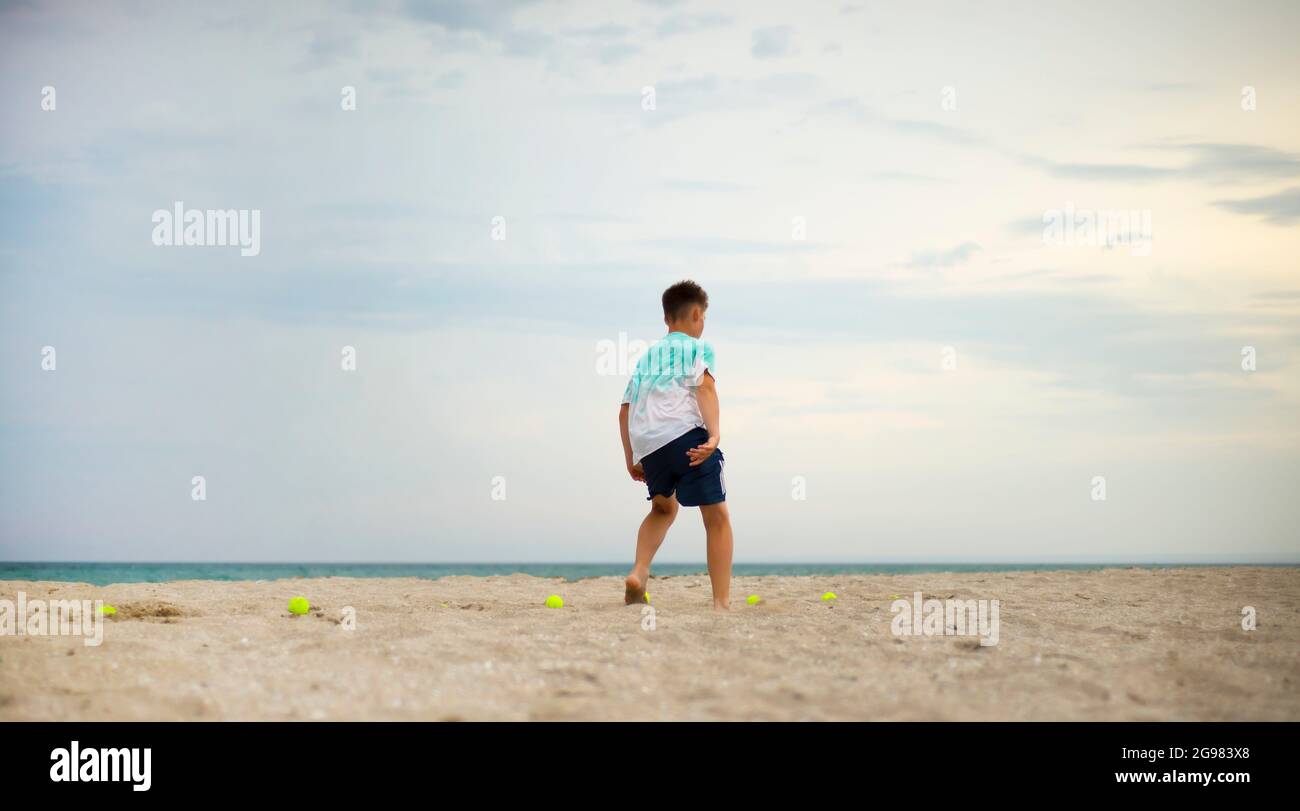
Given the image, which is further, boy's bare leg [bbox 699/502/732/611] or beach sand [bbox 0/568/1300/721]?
boy's bare leg [bbox 699/502/732/611]

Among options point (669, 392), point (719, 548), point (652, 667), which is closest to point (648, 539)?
point (719, 548)

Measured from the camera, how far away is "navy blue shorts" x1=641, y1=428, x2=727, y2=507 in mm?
5262

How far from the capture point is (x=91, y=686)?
3094 millimetres

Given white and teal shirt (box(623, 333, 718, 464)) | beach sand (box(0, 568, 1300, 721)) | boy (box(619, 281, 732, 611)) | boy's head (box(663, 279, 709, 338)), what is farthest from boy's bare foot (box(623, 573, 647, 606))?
boy's head (box(663, 279, 709, 338))

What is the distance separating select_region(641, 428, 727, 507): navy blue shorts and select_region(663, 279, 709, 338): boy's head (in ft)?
2.08

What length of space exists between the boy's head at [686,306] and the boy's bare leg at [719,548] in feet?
3.47

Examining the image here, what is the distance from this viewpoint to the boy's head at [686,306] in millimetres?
5523

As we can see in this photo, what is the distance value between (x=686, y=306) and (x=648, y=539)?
139cm

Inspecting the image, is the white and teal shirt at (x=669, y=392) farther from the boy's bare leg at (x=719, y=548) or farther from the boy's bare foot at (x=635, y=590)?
the boy's bare foot at (x=635, y=590)
